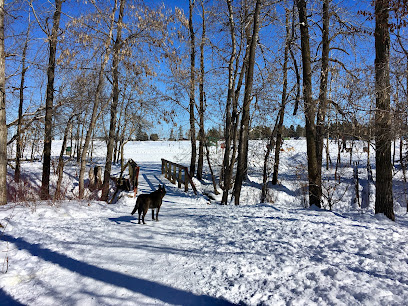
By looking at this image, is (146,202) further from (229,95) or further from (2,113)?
(229,95)

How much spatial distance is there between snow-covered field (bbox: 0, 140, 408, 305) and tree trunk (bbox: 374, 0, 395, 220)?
1082 millimetres

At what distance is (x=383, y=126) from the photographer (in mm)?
6895

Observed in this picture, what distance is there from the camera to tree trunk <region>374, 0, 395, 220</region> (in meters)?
6.46

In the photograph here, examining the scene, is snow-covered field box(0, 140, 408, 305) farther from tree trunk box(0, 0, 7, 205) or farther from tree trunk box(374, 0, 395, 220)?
tree trunk box(0, 0, 7, 205)

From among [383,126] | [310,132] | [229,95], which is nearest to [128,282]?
[383,126]

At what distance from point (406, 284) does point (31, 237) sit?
5.98 meters

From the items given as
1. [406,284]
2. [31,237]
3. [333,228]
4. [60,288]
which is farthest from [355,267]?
[31,237]

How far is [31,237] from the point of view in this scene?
202 inches

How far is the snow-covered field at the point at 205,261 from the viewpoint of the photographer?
10.0 ft

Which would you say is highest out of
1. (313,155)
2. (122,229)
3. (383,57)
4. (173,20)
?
(173,20)

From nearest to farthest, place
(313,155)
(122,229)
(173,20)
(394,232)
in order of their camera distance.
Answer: (394,232), (122,229), (313,155), (173,20)

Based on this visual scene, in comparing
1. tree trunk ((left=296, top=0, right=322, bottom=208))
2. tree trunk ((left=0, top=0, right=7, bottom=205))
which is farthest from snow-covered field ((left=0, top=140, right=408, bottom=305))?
tree trunk ((left=296, top=0, right=322, bottom=208))

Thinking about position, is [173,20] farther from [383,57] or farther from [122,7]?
[383,57]

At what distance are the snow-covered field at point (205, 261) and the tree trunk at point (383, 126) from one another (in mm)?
1082
